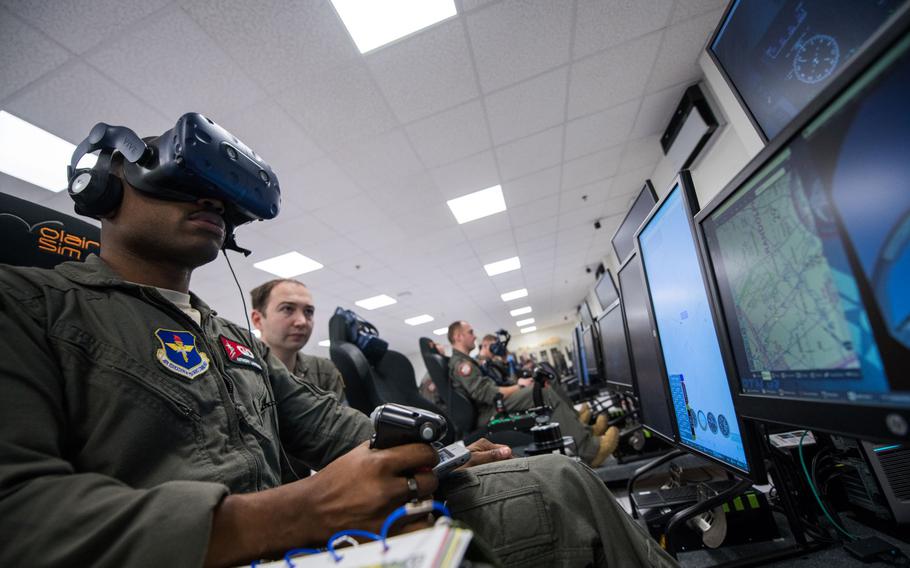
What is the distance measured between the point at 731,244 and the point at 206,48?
2.44m

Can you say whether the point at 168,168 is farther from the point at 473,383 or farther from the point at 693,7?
the point at 693,7

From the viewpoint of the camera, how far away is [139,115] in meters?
2.09

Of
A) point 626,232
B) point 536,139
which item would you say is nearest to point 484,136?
point 536,139

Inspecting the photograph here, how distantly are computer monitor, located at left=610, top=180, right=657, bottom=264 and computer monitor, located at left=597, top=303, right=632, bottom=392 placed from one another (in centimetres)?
27

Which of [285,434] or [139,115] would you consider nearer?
[285,434]

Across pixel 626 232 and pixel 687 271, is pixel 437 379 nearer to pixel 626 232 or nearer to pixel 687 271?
pixel 626 232

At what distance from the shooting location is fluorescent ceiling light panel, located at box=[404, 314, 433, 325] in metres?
→ 8.21

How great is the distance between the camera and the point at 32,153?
2.20 m

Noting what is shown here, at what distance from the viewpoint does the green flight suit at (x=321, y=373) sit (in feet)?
7.10

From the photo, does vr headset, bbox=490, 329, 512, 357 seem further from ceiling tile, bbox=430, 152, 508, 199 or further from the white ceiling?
ceiling tile, bbox=430, 152, 508, 199

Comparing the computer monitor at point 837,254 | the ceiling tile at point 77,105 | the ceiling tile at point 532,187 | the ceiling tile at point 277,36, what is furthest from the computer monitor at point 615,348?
the ceiling tile at point 77,105

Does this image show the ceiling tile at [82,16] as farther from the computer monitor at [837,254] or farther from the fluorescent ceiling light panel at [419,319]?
the fluorescent ceiling light panel at [419,319]

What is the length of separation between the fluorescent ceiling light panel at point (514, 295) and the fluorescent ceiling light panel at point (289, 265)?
187 inches

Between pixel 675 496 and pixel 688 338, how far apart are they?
0.40 meters
